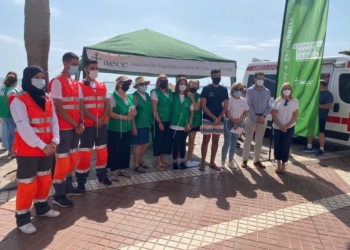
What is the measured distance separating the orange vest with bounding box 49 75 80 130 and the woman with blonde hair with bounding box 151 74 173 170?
164 centimetres

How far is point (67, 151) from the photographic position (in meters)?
3.75

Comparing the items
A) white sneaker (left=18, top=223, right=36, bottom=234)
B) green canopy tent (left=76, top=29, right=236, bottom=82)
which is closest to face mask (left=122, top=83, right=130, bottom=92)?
green canopy tent (left=76, top=29, right=236, bottom=82)

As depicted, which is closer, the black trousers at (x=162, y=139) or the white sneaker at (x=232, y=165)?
the black trousers at (x=162, y=139)

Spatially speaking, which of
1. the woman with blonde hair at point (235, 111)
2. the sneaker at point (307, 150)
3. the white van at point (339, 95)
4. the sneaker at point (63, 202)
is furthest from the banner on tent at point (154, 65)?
the sneaker at point (63, 202)

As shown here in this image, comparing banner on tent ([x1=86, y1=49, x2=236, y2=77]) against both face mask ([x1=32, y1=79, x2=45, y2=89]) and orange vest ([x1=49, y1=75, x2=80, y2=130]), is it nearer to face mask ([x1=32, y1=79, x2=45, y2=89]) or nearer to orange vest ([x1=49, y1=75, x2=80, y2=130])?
orange vest ([x1=49, y1=75, x2=80, y2=130])

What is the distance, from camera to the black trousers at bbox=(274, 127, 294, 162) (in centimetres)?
558

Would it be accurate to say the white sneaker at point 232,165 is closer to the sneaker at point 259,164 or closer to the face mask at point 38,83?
the sneaker at point 259,164

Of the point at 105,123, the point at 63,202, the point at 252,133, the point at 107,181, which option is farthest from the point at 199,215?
the point at 252,133

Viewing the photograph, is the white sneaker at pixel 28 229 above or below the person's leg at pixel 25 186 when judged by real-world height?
below

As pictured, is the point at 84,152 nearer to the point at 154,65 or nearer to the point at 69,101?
the point at 69,101

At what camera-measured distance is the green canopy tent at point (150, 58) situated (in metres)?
6.27

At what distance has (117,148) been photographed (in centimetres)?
479

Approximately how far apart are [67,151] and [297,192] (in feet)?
12.0

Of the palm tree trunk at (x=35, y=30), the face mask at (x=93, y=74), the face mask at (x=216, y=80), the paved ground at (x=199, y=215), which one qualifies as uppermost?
the palm tree trunk at (x=35, y=30)
